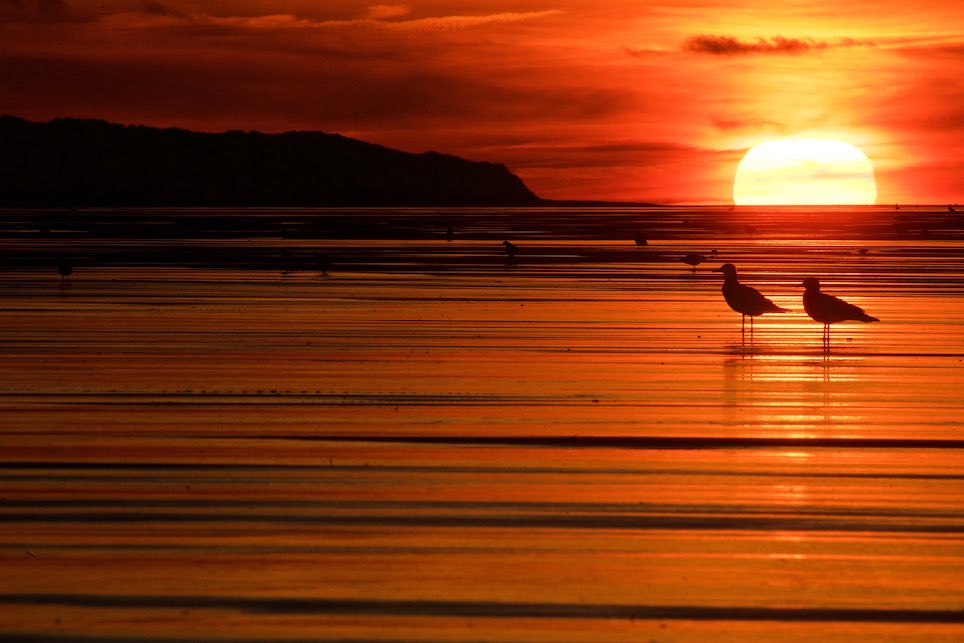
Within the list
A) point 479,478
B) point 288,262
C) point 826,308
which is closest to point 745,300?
point 826,308

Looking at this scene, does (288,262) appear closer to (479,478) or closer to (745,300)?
(745,300)

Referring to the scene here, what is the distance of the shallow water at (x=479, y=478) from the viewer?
22.6 feet

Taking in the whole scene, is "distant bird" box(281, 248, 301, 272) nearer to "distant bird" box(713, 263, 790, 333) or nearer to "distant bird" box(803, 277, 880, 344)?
"distant bird" box(713, 263, 790, 333)

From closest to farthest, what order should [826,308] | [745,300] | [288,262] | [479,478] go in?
1. [479,478]
2. [826,308]
3. [745,300]
4. [288,262]

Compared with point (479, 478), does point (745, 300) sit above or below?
above

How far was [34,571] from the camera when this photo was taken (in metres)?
7.43

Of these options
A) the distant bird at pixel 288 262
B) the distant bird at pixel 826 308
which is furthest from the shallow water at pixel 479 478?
the distant bird at pixel 288 262

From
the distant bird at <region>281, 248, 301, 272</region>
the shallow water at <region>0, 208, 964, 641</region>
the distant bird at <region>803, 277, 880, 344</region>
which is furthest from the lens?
the distant bird at <region>281, 248, 301, 272</region>

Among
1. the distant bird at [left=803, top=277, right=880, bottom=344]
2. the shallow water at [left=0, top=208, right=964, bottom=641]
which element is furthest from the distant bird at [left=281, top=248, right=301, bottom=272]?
the distant bird at [left=803, top=277, right=880, bottom=344]

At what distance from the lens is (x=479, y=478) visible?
388 inches

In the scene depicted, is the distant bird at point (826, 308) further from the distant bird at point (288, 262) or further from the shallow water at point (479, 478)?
the distant bird at point (288, 262)

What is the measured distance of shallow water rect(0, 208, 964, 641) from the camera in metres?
6.89

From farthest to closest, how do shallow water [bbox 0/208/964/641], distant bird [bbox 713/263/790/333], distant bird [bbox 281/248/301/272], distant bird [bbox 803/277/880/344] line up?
distant bird [bbox 281/248/301/272] < distant bird [bbox 713/263/790/333] < distant bird [bbox 803/277/880/344] < shallow water [bbox 0/208/964/641]

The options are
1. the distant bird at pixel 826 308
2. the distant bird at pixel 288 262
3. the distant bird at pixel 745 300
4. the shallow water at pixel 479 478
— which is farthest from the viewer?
the distant bird at pixel 288 262
